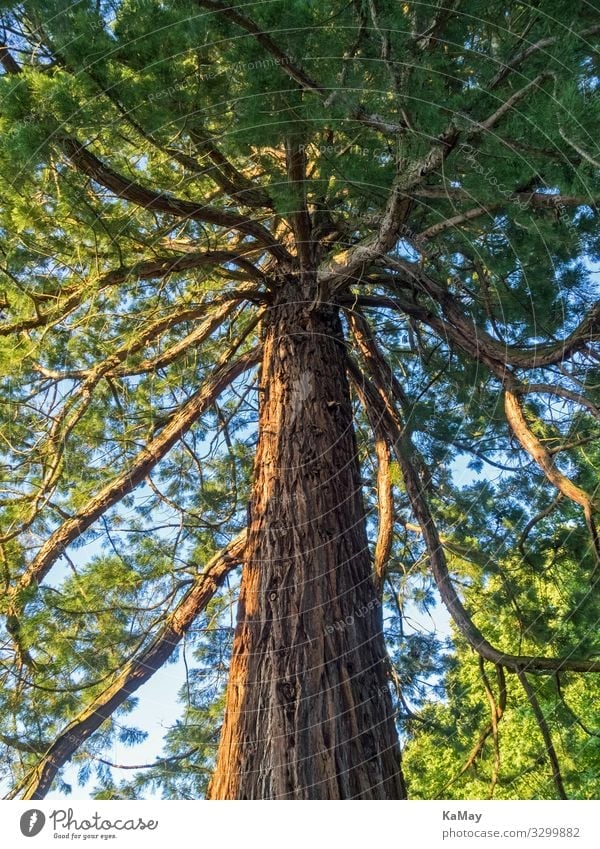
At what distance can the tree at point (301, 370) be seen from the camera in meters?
1.88

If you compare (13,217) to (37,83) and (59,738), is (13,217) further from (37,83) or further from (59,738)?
(59,738)

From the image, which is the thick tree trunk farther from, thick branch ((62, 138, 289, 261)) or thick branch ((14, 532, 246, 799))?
thick branch ((14, 532, 246, 799))

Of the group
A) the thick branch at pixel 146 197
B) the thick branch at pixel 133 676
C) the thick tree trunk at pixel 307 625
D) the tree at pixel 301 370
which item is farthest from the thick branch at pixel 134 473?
the thick branch at pixel 146 197

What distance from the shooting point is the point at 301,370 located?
279 cm

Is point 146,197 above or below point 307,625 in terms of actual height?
above

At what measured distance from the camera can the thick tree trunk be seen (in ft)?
6.42
